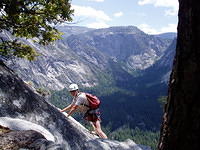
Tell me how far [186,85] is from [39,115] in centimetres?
766

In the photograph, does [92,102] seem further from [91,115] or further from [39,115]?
[39,115]

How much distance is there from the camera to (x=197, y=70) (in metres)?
2.98

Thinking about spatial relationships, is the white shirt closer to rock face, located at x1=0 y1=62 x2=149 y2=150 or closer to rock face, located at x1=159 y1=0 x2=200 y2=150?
rock face, located at x1=0 y1=62 x2=149 y2=150

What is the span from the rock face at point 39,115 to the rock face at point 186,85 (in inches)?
220

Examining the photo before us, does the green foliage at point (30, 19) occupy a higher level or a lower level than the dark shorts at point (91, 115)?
higher

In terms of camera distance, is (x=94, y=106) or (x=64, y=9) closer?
(x=94, y=106)

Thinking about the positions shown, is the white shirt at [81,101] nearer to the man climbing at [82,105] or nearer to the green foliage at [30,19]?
the man climbing at [82,105]

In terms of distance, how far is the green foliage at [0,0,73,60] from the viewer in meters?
13.3

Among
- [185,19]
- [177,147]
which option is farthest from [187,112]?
[185,19]

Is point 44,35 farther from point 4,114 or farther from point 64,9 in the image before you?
point 4,114

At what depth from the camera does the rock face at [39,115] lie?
9.11 metres

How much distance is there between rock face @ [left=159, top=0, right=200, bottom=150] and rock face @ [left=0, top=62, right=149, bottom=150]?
18.4 feet

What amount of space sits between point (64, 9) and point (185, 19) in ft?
37.3

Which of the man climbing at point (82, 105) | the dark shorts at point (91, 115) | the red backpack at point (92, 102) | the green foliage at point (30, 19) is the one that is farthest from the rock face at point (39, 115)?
the green foliage at point (30, 19)
